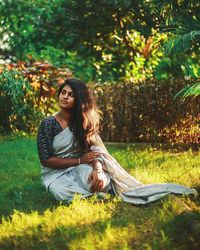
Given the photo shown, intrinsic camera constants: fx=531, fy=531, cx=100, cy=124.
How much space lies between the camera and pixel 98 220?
4473mm

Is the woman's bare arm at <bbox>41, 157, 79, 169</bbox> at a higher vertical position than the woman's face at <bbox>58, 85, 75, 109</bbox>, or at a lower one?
lower

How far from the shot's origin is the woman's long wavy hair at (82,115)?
17.9 ft

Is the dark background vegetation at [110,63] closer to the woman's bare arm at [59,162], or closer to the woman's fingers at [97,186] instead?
the woman's bare arm at [59,162]

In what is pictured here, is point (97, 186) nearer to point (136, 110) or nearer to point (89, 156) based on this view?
point (89, 156)

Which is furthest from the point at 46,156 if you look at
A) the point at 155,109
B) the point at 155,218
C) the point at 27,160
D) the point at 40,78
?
the point at 40,78

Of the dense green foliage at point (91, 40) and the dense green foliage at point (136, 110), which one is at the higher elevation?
the dense green foliage at point (91, 40)

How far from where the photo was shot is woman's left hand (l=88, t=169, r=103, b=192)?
5.14 m

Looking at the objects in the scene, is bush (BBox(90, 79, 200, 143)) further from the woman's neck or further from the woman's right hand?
the woman's right hand

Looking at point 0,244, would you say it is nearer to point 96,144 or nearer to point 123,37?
point 96,144

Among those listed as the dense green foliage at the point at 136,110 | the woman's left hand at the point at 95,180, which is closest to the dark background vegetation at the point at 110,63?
the dense green foliage at the point at 136,110

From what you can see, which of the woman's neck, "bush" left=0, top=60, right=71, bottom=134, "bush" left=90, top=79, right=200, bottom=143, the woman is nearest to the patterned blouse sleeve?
the woman

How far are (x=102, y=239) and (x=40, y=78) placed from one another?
892 cm

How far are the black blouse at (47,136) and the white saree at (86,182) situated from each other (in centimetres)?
6

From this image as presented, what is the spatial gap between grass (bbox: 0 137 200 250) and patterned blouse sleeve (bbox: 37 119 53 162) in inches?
18.6
